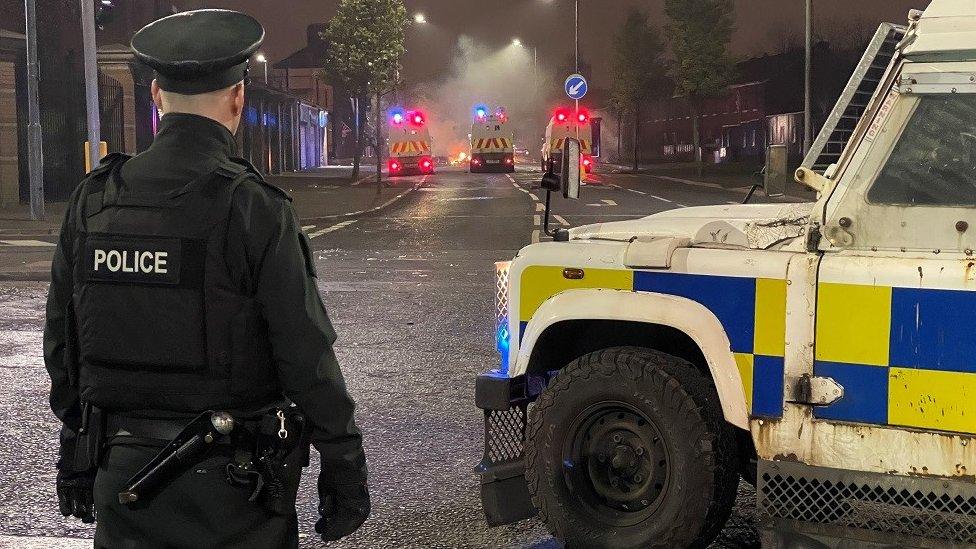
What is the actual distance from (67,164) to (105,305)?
31254 millimetres

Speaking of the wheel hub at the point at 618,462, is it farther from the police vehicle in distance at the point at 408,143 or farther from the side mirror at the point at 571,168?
the police vehicle in distance at the point at 408,143

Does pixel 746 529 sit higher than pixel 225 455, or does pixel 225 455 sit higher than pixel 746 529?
pixel 225 455

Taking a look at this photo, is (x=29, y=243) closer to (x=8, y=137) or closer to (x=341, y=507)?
(x=8, y=137)

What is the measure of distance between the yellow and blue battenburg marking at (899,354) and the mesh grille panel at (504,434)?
1.31 m

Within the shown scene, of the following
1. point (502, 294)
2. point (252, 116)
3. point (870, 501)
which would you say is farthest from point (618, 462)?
point (252, 116)

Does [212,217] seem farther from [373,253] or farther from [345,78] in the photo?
[345,78]

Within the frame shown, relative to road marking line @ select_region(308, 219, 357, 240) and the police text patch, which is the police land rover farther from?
road marking line @ select_region(308, 219, 357, 240)

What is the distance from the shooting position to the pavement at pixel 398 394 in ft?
16.5

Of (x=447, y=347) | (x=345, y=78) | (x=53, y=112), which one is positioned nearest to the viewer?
(x=447, y=347)

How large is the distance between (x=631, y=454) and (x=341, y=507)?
6.46 ft

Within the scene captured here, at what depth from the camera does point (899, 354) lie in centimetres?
389

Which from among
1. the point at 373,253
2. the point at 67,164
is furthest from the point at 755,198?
the point at 67,164

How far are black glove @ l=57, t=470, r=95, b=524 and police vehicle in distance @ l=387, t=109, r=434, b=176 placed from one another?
4802 cm

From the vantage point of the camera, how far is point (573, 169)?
189 inches
